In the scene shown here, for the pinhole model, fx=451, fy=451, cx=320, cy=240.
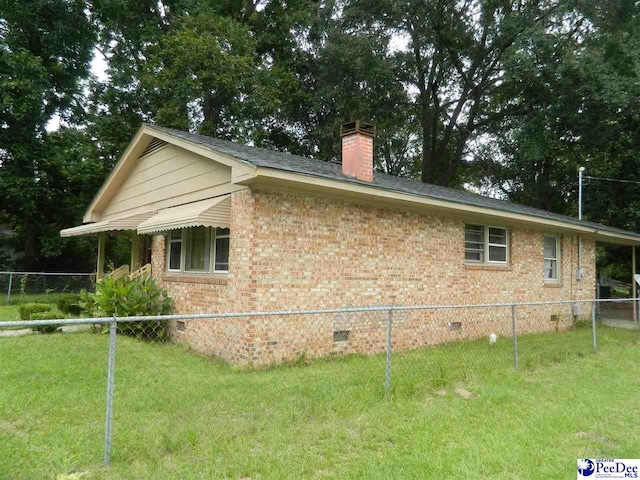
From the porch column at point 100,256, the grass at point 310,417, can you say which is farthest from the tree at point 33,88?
the grass at point 310,417

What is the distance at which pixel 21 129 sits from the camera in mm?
18062

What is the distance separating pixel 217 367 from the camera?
7004 millimetres

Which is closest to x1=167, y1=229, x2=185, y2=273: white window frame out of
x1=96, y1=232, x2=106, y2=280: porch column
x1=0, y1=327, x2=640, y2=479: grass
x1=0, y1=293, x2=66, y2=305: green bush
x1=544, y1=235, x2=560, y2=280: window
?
x1=0, y1=327, x2=640, y2=479: grass

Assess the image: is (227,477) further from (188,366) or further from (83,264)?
(83,264)

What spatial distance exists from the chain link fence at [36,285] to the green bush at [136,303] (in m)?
7.21

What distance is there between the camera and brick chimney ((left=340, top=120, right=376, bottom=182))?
9078 mm

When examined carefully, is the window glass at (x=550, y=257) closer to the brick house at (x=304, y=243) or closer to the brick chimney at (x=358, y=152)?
the brick house at (x=304, y=243)

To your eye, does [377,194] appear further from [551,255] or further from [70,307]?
[70,307]

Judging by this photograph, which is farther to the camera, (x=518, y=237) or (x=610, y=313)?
(x=610, y=313)

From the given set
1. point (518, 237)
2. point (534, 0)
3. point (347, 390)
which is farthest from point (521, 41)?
point (347, 390)

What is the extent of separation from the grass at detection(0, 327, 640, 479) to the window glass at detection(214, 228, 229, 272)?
1741 mm

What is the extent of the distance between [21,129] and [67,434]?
59.2 ft

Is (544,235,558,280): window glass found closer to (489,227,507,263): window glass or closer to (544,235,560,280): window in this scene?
(544,235,560,280): window

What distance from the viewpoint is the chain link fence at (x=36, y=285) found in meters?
16.1
